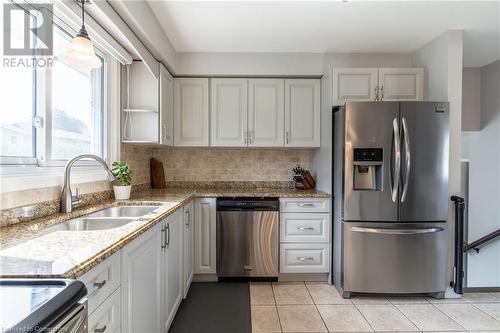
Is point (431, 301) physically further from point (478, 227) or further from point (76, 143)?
point (76, 143)

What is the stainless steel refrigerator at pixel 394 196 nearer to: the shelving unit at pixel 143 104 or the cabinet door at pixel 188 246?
the cabinet door at pixel 188 246

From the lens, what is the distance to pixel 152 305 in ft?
5.17

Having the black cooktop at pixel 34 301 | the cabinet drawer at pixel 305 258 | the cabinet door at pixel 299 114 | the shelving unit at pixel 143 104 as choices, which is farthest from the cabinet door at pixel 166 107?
the black cooktop at pixel 34 301

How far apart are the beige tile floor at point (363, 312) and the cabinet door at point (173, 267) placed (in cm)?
63

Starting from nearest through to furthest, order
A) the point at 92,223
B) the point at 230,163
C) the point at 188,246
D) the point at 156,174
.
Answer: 1. the point at 92,223
2. the point at 188,246
3. the point at 156,174
4. the point at 230,163

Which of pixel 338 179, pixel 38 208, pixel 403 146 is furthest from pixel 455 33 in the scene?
pixel 38 208

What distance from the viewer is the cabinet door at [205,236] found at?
279cm

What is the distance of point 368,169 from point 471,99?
7.00 ft

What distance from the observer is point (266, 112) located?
10.0 feet

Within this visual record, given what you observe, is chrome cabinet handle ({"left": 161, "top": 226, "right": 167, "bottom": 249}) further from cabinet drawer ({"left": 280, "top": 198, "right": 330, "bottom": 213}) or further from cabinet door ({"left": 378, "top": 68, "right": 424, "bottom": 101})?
cabinet door ({"left": 378, "top": 68, "right": 424, "bottom": 101})

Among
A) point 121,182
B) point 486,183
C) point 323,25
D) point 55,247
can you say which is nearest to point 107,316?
point 55,247

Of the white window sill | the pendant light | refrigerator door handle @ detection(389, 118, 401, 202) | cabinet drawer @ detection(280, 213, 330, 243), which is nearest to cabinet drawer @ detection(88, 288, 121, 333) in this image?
the white window sill

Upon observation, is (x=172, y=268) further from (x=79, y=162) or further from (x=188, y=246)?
(x=79, y=162)

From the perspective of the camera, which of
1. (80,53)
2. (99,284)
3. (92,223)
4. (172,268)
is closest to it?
(99,284)
